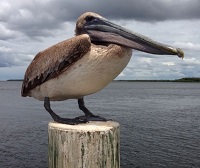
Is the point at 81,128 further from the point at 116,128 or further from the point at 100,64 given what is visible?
the point at 100,64

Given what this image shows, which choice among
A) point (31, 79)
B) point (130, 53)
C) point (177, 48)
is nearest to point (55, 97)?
point (31, 79)

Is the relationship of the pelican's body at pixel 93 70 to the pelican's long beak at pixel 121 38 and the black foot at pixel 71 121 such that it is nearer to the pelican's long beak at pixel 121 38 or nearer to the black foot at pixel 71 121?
the pelican's long beak at pixel 121 38

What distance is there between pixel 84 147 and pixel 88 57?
92cm

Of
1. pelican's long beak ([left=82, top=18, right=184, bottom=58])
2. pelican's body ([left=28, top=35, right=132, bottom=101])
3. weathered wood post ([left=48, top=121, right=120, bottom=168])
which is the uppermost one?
pelican's long beak ([left=82, top=18, right=184, bottom=58])

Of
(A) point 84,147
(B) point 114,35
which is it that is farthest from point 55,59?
(A) point 84,147

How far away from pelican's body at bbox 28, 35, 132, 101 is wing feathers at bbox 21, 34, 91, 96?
0.14 feet

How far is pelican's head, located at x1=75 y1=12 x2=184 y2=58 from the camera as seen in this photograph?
294 centimetres

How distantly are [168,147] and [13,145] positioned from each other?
30.3 feet

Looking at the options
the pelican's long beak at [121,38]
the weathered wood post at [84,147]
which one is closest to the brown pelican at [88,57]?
the pelican's long beak at [121,38]

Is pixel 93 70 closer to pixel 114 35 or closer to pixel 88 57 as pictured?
pixel 88 57

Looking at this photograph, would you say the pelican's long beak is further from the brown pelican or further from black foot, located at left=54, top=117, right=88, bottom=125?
black foot, located at left=54, top=117, right=88, bottom=125

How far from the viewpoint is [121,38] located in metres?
3.08

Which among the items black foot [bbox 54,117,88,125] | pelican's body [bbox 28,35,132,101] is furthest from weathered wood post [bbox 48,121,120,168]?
pelican's body [bbox 28,35,132,101]

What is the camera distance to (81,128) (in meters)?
2.73
